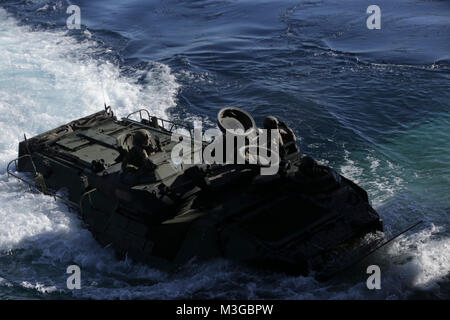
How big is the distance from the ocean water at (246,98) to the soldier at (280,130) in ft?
11.1

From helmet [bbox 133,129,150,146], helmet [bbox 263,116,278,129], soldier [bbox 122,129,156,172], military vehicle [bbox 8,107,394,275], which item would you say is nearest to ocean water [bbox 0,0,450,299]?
military vehicle [bbox 8,107,394,275]

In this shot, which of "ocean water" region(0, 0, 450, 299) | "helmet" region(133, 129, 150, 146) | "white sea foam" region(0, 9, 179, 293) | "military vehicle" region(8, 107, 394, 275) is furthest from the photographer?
"white sea foam" region(0, 9, 179, 293)

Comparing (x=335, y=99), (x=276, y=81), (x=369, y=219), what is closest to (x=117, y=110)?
(x=276, y=81)

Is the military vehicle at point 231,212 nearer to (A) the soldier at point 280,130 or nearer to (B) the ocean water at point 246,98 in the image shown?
(A) the soldier at point 280,130

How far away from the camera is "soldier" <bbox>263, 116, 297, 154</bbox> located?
12.6 m

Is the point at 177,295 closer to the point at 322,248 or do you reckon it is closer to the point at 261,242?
the point at 261,242

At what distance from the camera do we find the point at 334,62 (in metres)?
26.8

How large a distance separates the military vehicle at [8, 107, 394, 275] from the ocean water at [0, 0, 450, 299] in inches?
18.7

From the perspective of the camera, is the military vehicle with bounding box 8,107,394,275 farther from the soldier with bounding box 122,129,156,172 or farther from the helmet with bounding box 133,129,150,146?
the helmet with bounding box 133,129,150,146

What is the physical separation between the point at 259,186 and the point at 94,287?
4.50m

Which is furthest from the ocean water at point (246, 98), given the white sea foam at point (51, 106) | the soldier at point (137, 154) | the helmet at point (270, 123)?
the helmet at point (270, 123)

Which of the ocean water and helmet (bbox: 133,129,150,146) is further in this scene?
helmet (bbox: 133,129,150,146)

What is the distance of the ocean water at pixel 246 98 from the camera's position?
1172cm

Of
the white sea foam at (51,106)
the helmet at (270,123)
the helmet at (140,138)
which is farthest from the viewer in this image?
the white sea foam at (51,106)
